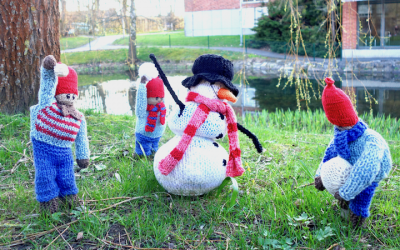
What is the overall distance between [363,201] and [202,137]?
121cm

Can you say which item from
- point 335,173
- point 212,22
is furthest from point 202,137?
point 212,22

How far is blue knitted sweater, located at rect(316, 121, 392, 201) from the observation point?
6.52ft

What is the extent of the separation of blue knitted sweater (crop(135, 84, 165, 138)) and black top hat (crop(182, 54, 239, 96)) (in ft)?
2.84

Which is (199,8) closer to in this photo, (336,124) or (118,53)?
(118,53)

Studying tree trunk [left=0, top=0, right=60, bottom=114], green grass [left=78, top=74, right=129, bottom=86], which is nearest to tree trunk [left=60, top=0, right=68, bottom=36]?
tree trunk [left=0, top=0, right=60, bottom=114]

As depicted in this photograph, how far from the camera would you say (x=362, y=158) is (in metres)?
2.01

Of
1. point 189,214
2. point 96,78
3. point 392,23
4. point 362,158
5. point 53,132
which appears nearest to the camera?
point 362,158

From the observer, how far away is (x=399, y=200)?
2.67m

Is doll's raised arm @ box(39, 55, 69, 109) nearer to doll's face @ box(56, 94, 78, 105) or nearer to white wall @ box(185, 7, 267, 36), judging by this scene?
doll's face @ box(56, 94, 78, 105)

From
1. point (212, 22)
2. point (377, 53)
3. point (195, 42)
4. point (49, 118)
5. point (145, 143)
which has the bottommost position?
point (145, 143)

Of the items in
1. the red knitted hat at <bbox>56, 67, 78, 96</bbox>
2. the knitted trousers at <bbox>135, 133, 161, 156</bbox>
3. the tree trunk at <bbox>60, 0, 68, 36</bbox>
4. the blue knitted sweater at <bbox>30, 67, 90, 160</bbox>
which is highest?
the tree trunk at <bbox>60, 0, 68, 36</bbox>

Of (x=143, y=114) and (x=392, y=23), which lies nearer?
(x=143, y=114)

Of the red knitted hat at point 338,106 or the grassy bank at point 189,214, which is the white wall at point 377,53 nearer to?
the grassy bank at point 189,214

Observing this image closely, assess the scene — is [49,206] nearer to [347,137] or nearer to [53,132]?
[53,132]
